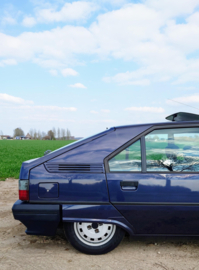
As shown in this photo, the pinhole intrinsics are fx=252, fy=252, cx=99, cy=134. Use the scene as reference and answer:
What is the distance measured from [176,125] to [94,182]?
1250mm

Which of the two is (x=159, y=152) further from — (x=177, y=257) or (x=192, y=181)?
(x=177, y=257)

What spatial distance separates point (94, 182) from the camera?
295 centimetres

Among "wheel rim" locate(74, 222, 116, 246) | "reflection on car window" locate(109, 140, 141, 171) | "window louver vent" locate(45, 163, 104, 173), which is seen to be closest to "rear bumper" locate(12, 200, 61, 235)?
"wheel rim" locate(74, 222, 116, 246)

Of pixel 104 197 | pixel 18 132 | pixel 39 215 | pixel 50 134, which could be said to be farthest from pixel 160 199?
pixel 18 132

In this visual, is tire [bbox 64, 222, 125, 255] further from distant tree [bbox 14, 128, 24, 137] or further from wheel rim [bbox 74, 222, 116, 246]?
distant tree [bbox 14, 128, 24, 137]

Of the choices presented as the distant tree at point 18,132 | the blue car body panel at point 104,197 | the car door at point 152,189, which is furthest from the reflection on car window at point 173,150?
the distant tree at point 18,132

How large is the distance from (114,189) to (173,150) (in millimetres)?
914

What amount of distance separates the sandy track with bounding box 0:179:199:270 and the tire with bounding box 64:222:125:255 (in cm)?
11

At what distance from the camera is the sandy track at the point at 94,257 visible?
290cm

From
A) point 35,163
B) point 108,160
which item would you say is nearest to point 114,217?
point 108,160

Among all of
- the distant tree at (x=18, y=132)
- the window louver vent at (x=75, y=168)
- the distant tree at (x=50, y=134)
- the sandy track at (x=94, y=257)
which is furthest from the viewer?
the distant tree at (x=18, y=132)

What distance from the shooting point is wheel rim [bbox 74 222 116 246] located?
3.09 meters

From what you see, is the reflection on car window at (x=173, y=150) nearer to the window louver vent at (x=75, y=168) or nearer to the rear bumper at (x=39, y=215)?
the window louver vent at (x=75, y=168)

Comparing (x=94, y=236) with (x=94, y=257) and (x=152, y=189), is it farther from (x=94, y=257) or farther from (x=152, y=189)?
(x=152, y=189)
